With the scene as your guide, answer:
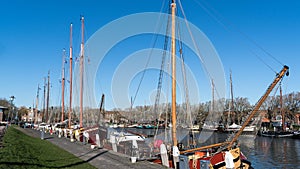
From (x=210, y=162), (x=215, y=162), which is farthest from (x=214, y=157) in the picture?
(x=210, y=162)

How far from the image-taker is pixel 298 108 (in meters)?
80.7

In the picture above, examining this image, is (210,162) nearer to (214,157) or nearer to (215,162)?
(215,162)

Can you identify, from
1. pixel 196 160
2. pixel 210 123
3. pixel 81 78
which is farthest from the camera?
pixel 210 123

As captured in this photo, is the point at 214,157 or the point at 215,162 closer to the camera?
the point at 215,162

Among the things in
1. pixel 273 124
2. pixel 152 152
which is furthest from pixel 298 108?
pixel 152 152

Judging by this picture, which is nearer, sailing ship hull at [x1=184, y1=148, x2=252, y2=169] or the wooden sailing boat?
the wooden sailing boat

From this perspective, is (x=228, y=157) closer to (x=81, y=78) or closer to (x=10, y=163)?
(x=10, y=163)

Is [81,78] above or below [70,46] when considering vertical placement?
below

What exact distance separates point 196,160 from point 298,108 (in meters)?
77.3

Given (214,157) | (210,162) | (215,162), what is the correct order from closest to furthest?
(210,162) → (215,162) → (214,157)

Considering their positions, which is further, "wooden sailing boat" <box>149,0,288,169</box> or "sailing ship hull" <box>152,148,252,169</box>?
"sailing ship hull" <box>152,148,252,169</box>

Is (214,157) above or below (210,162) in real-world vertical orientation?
above

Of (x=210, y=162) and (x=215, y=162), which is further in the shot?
(x=215, y=162)

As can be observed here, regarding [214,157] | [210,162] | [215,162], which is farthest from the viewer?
[214,157]
